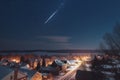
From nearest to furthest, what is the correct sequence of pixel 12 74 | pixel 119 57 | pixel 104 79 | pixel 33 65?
pixel 119 57 → pixel 12 74 → pixel 104 79 → pixel 33 65

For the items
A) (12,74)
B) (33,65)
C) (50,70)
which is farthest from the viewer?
(33,65)

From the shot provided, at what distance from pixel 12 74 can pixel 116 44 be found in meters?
18.1

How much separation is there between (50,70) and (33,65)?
46.7ft

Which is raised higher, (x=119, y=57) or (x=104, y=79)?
(x=119, y=57)

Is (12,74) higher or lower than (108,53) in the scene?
lower

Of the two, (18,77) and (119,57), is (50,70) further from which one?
(119,57)

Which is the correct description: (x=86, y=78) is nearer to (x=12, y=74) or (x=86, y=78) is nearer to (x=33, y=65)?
(x=12, y=74)

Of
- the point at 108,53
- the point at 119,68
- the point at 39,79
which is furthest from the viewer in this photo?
the point at 39,79

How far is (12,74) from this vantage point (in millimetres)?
35500

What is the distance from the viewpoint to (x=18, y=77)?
3775cm

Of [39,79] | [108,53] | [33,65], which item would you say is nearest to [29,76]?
[39,79]

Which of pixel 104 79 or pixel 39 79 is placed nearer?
pixel 104 79

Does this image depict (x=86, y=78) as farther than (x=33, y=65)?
No

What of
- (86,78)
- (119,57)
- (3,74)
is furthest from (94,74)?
(119,57)
